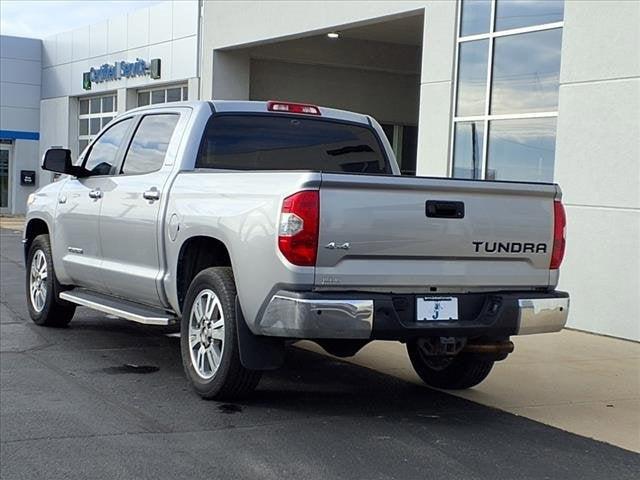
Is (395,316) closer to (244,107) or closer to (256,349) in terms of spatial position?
(256,349)

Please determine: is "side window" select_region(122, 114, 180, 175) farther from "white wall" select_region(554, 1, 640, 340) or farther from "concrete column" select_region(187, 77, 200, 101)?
"concrete column" select_region(187, 77, 200, 101)

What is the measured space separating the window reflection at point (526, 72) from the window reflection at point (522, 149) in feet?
0.62

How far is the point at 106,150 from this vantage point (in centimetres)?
830

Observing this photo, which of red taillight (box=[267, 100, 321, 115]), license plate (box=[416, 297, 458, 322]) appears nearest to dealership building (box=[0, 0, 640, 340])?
red taillight (box=[267, 100, 321, 115])

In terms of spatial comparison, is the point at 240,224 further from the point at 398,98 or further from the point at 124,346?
the point at 398,98

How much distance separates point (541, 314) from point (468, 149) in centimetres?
640

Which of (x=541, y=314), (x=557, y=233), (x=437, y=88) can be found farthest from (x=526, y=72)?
(x=541, y=314)

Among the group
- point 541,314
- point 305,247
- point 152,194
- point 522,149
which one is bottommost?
point 541,314

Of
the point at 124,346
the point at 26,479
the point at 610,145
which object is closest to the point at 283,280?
the point at 26,479

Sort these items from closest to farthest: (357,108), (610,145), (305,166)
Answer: (305,166) < (610,145) < (357,108)

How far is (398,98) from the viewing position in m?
21.6

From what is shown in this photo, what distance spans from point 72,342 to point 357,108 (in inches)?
538

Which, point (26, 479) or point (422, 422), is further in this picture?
point (422, 422)

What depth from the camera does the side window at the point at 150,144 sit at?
728 centimetres
